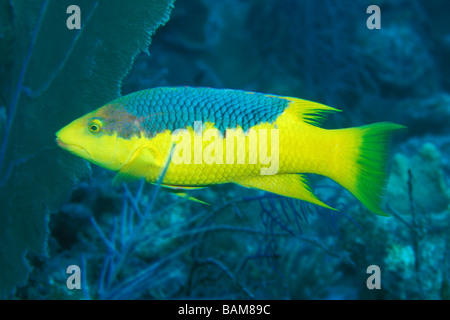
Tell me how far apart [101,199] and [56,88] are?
5.27 ft

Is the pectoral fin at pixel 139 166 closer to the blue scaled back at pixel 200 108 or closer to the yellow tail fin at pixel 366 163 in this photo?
the blue scaled back at pixel 200 108

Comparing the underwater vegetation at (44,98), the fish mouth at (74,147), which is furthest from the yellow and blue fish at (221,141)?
the underwater vegetation at (44,98)

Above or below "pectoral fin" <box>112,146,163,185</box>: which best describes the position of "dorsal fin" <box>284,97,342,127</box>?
above

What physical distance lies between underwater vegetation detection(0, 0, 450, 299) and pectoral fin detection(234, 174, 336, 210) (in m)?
0.46

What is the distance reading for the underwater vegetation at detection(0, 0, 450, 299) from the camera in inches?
93.6

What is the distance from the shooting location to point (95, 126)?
1.82 m

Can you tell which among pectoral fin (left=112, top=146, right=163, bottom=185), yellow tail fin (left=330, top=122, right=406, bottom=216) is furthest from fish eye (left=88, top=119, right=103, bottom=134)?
yellow tail fin (left=330, top=122, right=406, bottom=216)

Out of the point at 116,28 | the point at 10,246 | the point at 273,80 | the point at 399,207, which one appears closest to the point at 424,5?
the point at 273,80

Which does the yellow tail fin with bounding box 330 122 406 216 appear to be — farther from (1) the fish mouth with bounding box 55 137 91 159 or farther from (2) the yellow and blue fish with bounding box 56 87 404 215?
(1) the fish mouth with bounding box 55 137 91 159

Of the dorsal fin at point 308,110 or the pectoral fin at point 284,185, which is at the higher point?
the dorsal fin at point 308,110

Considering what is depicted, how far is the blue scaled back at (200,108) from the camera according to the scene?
178 cm

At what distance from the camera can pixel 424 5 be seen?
24.0 feet

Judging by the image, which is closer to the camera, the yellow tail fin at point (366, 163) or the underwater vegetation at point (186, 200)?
the yellow tail fin at point (366, 163)

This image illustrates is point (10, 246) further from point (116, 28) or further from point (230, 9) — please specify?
point (230, 9)
